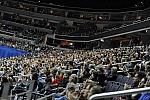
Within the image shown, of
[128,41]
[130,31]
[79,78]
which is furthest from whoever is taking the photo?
[128,41]

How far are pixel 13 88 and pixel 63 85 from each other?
147 centimetres

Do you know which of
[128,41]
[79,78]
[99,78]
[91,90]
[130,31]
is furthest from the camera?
[128,41]

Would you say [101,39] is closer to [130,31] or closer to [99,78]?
[130,31]

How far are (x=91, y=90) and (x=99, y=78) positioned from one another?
2.02 metres

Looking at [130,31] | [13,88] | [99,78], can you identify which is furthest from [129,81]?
[130,31]

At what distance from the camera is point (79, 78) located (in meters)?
9.48

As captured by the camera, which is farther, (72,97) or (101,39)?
(101,39)

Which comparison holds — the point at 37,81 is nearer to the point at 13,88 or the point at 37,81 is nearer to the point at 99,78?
the point at 13,88

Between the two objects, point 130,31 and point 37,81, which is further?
point 130,31

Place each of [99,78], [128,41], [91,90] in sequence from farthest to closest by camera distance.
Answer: [128,41] < [99,78] < [91,90]

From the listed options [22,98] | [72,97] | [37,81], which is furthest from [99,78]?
[37,81]

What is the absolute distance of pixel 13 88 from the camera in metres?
10.8

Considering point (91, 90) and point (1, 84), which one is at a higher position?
point (91, 90)

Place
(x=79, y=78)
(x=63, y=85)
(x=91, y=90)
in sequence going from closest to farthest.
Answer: (x=91, y=90), (x=79, y=78), (x=63, y=85)
